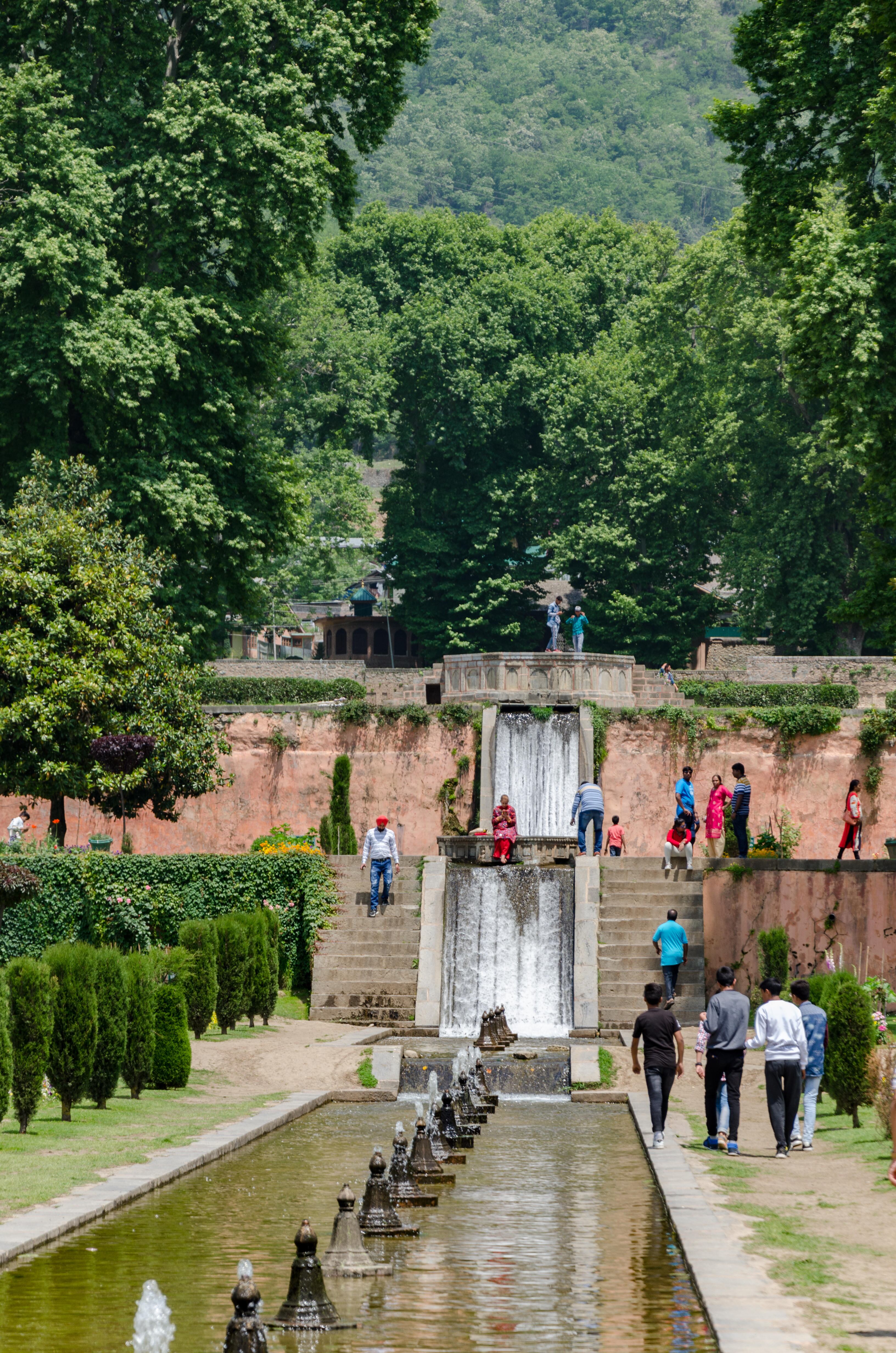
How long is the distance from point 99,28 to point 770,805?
20.3 m

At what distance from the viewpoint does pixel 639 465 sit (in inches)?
2298

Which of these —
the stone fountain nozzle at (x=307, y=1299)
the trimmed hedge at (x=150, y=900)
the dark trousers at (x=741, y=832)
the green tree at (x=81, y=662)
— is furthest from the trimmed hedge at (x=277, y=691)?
the stone fountain nozzle at (x=307, y=1299)

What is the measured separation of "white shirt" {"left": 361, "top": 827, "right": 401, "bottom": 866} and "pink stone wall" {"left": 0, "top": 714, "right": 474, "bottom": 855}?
10961 millimetres

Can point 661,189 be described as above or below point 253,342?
above

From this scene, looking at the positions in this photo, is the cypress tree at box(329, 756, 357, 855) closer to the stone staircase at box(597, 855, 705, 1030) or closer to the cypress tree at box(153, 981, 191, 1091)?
the stone staircase at box(597, 855, 705, 1030)

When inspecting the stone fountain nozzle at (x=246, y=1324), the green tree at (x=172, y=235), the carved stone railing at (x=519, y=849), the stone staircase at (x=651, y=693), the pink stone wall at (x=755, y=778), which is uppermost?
the green tree at (x=172, y=235)

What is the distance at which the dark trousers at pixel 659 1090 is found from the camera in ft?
50.6

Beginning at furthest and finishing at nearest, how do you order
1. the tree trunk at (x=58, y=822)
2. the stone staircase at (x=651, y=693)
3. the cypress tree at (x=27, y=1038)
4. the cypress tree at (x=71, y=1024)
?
the stone staircase at (x=651, y=693)
the tree trunk at (x=58, y=822)
the cypress tree at (x=71, y=1024)
the cypress tree at (x=27, y=1038)

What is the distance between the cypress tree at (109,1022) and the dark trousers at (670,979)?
9.30 meters

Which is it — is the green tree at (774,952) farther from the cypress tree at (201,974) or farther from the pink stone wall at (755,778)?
the pink stone wall at (755,778)

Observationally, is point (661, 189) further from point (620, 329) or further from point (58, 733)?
point (58, 733)

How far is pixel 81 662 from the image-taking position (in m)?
30.4

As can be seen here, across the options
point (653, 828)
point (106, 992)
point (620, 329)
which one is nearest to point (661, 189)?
point (620, 329)

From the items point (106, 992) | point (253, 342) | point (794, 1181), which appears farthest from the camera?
point (253, 342)
